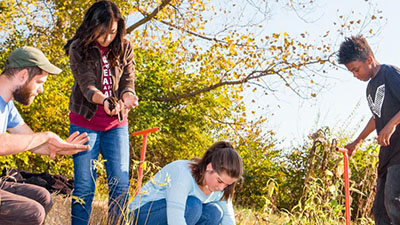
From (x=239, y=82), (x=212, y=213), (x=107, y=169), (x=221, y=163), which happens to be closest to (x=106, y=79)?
(x=107, y=169)

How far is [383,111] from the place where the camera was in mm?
3057

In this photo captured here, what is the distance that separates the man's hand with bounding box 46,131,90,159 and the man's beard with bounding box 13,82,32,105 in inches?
8.5

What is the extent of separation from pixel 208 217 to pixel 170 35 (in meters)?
5.72

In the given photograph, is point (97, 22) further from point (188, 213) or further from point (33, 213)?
point (188, 213)

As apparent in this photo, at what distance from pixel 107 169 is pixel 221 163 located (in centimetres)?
77

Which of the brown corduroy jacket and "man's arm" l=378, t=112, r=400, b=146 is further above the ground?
the brown corduroy jacket

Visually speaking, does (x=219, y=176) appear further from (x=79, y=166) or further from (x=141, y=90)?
(x=141, y=90)

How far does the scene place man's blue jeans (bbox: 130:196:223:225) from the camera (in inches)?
106

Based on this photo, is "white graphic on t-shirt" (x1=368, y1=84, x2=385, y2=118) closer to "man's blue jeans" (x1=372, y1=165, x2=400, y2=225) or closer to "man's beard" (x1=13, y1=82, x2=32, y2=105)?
"man's blue jeans" (x1=372, y1=165, x2=400, y2=225)

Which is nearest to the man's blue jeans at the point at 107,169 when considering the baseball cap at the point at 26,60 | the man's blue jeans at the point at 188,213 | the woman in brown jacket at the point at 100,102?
the woman in brown jacket at the point at 100,102

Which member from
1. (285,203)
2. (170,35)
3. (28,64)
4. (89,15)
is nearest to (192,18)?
(170,35)

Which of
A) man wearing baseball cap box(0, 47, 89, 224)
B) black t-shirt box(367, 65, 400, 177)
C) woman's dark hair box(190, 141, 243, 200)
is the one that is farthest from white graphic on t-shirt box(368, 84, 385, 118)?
man wearing baseball cap box(0, 47, 89, 224)

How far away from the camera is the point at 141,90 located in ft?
26.0

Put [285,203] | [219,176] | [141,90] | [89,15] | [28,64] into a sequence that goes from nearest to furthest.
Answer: [28,64] < [219,176] < [89,15] < [285,203] < [141,90]
